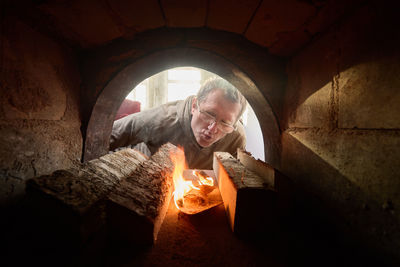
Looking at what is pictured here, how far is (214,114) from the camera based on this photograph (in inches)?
111

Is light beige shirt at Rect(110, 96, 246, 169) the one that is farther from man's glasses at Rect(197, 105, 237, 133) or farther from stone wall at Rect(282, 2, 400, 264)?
stone wall at Rect(282, 2, 400, 264)

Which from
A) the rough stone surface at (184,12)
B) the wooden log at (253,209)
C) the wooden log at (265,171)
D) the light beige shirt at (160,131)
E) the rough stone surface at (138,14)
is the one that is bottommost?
the wooden log at (253,209)

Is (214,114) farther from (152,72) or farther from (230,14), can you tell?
(230,14)

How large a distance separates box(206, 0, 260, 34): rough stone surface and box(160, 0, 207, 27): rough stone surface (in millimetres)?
62

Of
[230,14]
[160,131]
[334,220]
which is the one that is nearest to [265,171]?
[334,220]

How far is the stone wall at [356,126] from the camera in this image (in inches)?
29.7

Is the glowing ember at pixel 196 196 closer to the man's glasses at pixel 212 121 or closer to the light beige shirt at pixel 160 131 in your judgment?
the man's glasses at pixel 212 121

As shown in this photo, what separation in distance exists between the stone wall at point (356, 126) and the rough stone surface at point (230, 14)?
534 millimetres

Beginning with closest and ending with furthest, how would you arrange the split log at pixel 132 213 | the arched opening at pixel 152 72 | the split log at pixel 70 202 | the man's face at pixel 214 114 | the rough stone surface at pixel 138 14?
the split log at pixel 70 202 → the split log at pixel 132 213 → the rough stone surface at pixel 138 14 → the arched opening at pixel 152 72 → the man's face at pixel 214 114

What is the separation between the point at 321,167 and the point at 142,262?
1.19 metres

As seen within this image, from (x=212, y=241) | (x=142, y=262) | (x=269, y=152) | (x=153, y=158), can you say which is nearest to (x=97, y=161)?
(x=153, y=158)

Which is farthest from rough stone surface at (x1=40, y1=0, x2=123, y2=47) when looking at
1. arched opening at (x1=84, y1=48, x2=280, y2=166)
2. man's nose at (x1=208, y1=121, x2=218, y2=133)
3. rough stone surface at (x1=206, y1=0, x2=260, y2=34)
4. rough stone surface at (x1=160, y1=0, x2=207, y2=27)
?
man's nose at (x1=208, y1=121, x2=218, y2=133)

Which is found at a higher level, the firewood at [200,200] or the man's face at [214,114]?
the man's face at [214,114]

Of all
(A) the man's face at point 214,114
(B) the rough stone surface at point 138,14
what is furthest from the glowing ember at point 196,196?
(B) the rough stone surface at point 138,14
